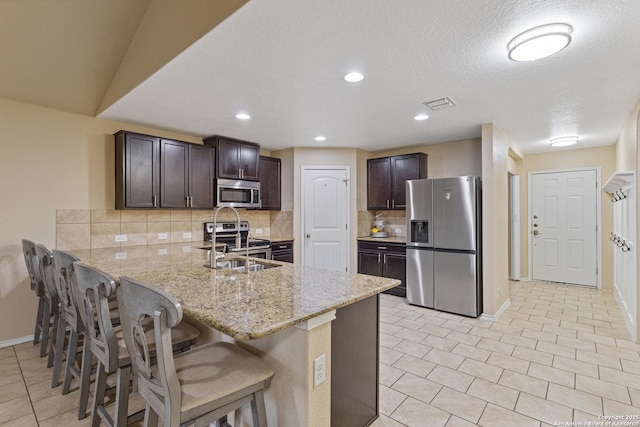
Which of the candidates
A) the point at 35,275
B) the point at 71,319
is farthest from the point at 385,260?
the point at 35,275

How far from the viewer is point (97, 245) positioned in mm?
3562

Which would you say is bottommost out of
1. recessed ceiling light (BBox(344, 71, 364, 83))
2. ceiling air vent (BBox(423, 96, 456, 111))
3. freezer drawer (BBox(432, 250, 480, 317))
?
freezer drawer (BBox(432, 250, 480, 317))

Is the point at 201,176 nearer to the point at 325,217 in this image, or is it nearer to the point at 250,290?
the point at 325,217

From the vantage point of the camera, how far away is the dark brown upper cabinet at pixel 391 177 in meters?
4.95

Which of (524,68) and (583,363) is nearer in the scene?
(524,68)

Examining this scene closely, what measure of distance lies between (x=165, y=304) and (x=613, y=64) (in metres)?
3.15

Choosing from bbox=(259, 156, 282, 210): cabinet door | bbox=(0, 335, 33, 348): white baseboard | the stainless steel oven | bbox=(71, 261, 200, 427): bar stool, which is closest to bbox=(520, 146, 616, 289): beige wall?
bbox=(259, 156, 282, 210): cabinet door

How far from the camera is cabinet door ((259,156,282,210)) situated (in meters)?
5.12

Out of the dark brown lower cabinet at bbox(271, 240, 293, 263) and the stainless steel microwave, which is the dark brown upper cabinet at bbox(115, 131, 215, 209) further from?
the dark brown lower cabinet at bbox(271, 240, 293, 263)

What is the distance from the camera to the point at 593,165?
5.12 metres

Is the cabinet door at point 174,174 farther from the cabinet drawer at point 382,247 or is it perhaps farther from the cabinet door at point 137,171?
the cabinet drawer at point 382,247

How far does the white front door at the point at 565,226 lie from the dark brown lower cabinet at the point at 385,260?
2.80 metres

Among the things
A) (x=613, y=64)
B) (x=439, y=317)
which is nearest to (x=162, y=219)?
(x=439, y=317)

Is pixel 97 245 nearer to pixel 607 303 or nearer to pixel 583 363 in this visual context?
pixel 583 363
